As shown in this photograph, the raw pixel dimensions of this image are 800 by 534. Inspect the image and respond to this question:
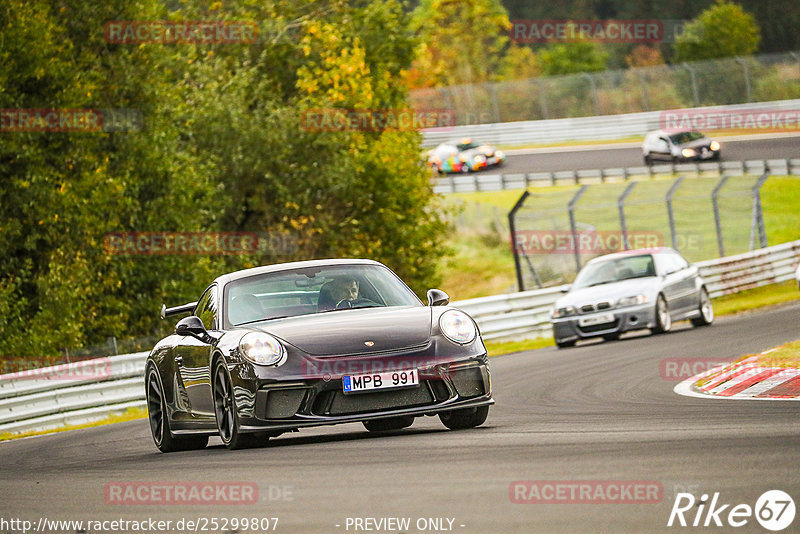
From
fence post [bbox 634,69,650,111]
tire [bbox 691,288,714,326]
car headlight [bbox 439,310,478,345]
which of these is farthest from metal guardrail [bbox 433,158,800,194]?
car headlight [bbox 439,310,478,345]

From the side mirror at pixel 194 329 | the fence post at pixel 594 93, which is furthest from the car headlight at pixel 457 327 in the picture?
the fence post at pixel 594 93

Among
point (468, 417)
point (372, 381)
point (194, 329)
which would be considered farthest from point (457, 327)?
point (194, 329)

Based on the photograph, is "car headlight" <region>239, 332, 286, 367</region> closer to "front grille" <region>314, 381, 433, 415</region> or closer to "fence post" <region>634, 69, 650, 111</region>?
"front grille" <region>314, 381, 433, 415</region>

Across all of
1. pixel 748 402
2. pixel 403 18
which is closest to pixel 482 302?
pixel 748 402

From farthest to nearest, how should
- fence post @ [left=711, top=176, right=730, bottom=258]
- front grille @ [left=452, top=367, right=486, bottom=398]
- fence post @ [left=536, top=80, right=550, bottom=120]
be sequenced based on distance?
Answer: 1. fence post @ [left=536, top=80, right=550, bottom=120]
2. fence post @ [left=711, top=176, right=730, bottom=258]
3. front grille @ [left=452, top=367, right=486, bottom=398]

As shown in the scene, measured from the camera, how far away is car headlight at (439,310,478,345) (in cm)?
906

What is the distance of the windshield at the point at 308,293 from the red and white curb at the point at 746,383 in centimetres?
279

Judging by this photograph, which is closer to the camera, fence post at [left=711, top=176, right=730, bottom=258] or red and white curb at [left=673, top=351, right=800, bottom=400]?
red and white curb at [left=673, top=351, right=800, bottom=400]

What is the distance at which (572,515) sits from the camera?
552cm

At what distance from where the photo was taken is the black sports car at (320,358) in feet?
28.4

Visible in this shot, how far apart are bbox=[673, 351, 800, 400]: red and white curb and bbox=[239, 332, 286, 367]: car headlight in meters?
A: 3.78

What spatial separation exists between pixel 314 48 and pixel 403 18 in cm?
520

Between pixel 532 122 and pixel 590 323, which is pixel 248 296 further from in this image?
pixel 532 122

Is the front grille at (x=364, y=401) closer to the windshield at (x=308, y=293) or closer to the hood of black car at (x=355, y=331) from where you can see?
the hood of black car at (x=355, y=331)
